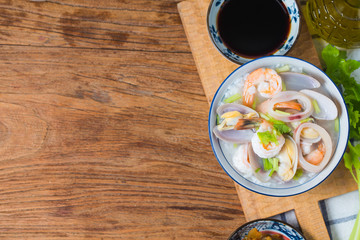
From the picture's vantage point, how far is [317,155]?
880 millimetres

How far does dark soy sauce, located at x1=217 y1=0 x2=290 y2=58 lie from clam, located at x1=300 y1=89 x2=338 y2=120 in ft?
0.54

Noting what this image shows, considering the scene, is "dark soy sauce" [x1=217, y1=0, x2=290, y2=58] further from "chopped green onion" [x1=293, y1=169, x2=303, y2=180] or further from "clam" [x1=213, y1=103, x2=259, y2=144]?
"chopped green onion" [x1=293, y1=169, x2=303, y2=180]

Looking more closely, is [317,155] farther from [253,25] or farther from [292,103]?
[253,25]

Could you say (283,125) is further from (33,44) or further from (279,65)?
(33,44)

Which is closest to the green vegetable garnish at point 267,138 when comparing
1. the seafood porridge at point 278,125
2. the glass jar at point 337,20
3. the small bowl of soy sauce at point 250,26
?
the seafood porridge at point 278,125

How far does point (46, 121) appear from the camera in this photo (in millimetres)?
1077

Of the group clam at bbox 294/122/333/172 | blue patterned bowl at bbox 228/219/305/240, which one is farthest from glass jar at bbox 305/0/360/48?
blue patterned bowl at bbox 228/219/305/240

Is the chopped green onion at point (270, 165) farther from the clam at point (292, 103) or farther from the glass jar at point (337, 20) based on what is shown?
the glass jar at point (337, 20)

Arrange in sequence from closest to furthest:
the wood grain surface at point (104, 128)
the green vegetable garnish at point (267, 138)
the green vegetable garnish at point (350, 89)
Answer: the green vegetable garnish at point (267, 138)
the green vegetable garnish at point (350, 89)
the wood grain surface at point (104, 128)

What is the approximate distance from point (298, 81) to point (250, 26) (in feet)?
0.64

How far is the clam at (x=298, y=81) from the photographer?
885mm

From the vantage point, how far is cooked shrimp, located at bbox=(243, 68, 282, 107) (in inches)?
34.6

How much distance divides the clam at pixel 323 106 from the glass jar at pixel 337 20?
20 cm

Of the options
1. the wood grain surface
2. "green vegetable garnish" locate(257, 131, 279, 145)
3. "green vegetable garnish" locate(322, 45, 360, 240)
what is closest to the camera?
"green vegetable garnish" locate(257, 131, 279, 145)
